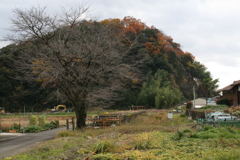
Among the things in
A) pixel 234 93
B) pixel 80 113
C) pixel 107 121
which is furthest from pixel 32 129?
pixel 234 93

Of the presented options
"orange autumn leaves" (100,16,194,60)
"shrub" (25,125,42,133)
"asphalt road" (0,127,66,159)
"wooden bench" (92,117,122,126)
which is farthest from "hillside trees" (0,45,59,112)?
"asphalt road" (0,127,66,159)

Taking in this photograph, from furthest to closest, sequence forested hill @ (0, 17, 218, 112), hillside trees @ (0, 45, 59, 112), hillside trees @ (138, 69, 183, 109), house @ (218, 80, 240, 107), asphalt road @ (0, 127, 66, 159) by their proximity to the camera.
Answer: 1. hillside trees @ (138, 69, 183, 109)
2. forested hill @ (0, 17, 218, 112)
3. hillside trees @ (0, 45, 59, 112)
4. house @ (218, 80, 240, 107)
5. asphalt road @ (0, 127, 66, 159)

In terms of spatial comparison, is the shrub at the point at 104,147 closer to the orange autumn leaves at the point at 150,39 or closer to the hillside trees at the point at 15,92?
the hillside trees at the point at 15,92

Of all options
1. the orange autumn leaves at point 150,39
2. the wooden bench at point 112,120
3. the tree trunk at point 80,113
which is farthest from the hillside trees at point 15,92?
the tree trunk at point 80,113

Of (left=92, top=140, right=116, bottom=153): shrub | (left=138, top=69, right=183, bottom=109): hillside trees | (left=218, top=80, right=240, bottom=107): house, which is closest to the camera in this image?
(left=92, top=140, right=116, bottom=153): shrub

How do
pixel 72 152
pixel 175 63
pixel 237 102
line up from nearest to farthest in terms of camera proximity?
pixel 72 152 → pixel 237 102 → pixel 175 63

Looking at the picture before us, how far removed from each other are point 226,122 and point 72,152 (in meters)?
11.7

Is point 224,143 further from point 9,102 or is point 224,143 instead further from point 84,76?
point 9,102

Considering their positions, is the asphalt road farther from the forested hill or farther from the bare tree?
the forested hill

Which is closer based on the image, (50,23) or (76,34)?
(50,23)

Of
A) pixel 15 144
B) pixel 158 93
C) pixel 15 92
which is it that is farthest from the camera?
pixel 15 92

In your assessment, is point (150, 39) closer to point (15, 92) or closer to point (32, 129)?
point (15, 92)

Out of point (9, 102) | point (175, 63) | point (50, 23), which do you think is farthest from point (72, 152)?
point (175, 63)

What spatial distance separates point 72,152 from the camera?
1204 cm
